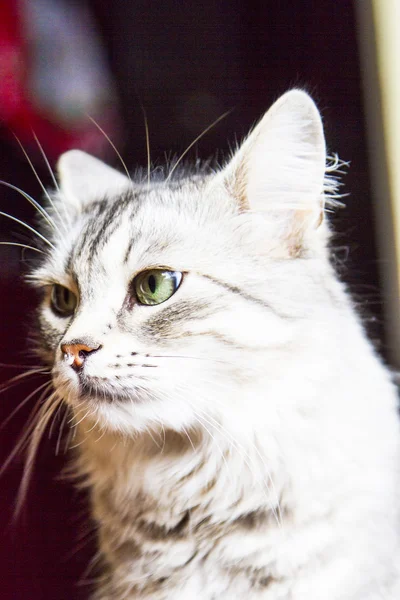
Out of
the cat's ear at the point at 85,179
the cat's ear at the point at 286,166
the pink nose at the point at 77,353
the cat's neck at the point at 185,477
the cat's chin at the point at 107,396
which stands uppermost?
the cat's ear at the point at 85,179

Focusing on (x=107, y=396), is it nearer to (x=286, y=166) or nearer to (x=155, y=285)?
(x=155, y=285)

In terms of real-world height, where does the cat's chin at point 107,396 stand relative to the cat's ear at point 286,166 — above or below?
below

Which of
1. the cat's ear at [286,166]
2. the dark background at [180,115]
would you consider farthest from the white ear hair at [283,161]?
the dark background at [180,115]

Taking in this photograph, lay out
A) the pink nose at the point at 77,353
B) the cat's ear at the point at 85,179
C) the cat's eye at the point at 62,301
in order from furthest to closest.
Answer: the cat's ear at the point at 85,179 → the cat's eye at the point at 62,301 → the pink nose at the point at 77,353

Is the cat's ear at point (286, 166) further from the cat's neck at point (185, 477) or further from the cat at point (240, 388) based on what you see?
the cat's neck at point (185, 477)

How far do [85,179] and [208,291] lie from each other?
0.42 metres

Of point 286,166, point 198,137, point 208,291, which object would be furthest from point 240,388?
point 198,137

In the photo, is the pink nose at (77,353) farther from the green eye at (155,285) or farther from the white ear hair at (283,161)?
the white ear hair at (283,161)

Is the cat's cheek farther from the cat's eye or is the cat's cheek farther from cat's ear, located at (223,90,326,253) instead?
cat's ear, located at (223,90,326,253)

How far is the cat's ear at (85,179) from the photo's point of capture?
3.37ft

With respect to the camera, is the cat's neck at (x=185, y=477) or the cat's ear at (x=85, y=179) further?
the cat's ear at (x=85, y=179)

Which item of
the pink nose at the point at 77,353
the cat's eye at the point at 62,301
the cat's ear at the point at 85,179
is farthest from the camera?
the cat's ear at the point at 85,179

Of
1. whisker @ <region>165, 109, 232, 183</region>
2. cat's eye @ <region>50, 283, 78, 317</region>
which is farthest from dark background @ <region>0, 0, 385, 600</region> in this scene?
cat's eye @ <region>50, 283, 78, 317</region>

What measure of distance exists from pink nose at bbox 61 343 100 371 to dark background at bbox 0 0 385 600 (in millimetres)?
325
